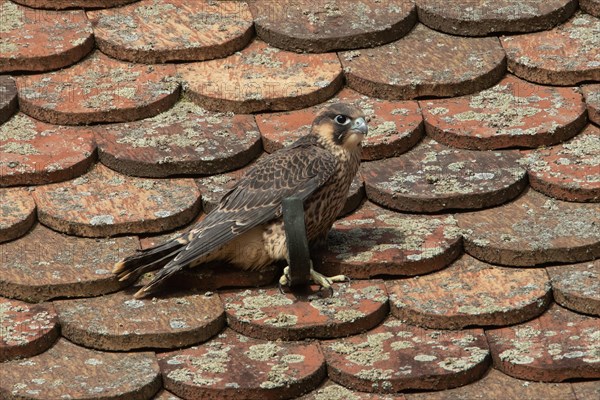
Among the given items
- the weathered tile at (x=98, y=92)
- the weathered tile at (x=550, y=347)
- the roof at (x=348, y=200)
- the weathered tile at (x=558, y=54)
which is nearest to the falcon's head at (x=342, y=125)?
the roof at (x=348, y=200)

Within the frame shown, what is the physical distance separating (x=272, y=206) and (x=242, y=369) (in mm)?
771

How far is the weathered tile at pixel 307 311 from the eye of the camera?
493 cm

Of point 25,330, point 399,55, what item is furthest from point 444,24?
point 25,330

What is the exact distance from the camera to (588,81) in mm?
5836

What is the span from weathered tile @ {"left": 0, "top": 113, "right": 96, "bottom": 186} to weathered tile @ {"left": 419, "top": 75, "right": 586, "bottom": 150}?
3.55ft

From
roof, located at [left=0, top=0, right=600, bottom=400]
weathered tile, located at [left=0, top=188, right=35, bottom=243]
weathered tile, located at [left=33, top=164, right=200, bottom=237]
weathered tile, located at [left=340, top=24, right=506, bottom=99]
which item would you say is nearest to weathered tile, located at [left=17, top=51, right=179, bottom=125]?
roof, located at [left=0, top=0, right=600, bottom=400]

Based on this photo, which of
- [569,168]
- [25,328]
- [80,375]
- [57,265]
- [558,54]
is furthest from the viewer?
[558,54]

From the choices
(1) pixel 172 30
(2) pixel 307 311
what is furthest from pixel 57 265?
(1) pixel 172 30

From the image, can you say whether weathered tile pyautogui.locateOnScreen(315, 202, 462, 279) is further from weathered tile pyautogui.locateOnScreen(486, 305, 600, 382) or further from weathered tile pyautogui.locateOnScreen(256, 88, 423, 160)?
weathered tile pyautogui.locateOnScreen(486, 305, 600, 382)

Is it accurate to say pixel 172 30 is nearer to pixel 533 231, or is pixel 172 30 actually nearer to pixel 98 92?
pixel 98 92

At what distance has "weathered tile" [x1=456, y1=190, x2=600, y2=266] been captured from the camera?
516 centimetres

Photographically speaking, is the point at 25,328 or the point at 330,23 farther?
the point at 330,23

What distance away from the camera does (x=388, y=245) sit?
524cm

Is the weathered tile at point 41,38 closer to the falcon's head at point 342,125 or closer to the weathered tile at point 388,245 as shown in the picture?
the falcon's head at point 342,125
